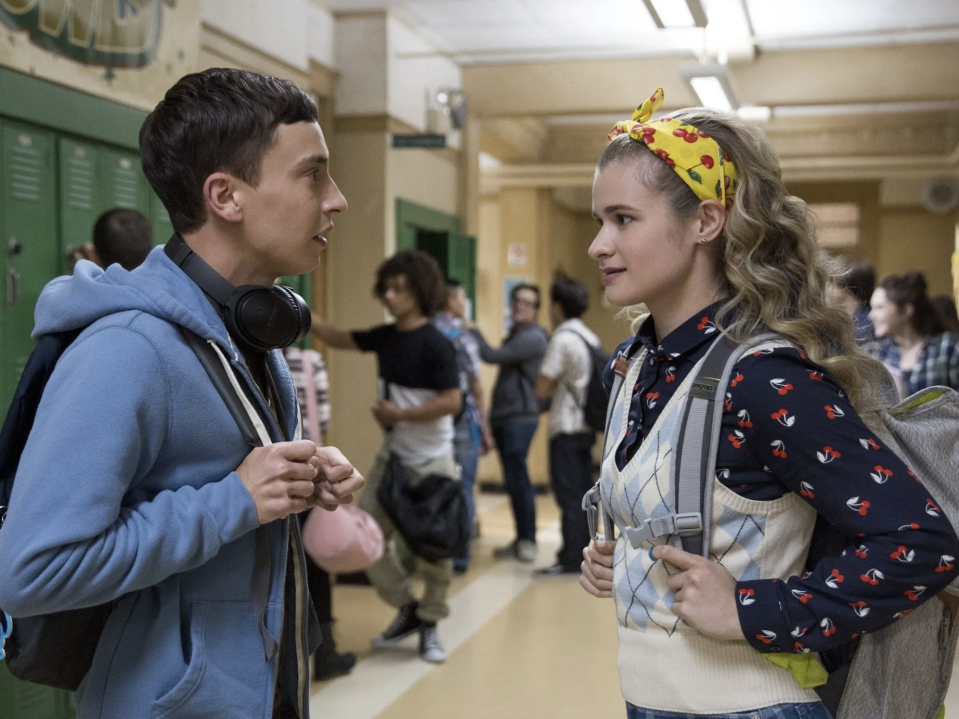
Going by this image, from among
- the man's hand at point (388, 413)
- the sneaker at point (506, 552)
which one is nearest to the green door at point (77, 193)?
the man's hand at point (388, 413)

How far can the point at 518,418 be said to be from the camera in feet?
23.4

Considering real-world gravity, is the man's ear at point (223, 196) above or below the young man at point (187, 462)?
above

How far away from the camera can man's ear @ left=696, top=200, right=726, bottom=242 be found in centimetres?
150

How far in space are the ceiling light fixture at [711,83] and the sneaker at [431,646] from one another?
10.3 feet

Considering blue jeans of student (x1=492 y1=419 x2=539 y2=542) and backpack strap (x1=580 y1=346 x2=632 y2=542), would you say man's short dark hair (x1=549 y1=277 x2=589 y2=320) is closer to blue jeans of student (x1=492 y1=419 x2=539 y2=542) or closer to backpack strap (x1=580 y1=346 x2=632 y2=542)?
blue jeans of student (x1=492 y1=419 x2=539 y2=542)

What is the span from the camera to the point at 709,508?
139cm

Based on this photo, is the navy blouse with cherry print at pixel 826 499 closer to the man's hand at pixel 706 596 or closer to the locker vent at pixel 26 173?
the man's hand at pixel 706 596

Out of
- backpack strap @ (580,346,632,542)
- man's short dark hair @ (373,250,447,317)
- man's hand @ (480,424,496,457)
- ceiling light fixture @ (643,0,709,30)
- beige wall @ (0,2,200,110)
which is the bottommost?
man's hand @ (480,424,496,457)

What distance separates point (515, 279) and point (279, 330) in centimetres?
980

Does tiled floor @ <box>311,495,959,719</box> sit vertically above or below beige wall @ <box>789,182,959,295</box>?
below

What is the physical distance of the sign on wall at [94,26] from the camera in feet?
10.7

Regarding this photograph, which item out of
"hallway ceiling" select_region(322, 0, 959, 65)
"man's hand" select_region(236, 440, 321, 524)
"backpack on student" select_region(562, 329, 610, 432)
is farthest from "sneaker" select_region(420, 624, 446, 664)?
"hallway ceiling" select_region(322, 0, 959, 65)

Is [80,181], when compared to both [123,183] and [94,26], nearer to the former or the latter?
[123,183]

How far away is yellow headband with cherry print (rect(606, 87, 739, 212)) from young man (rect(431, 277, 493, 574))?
3.81 metres
